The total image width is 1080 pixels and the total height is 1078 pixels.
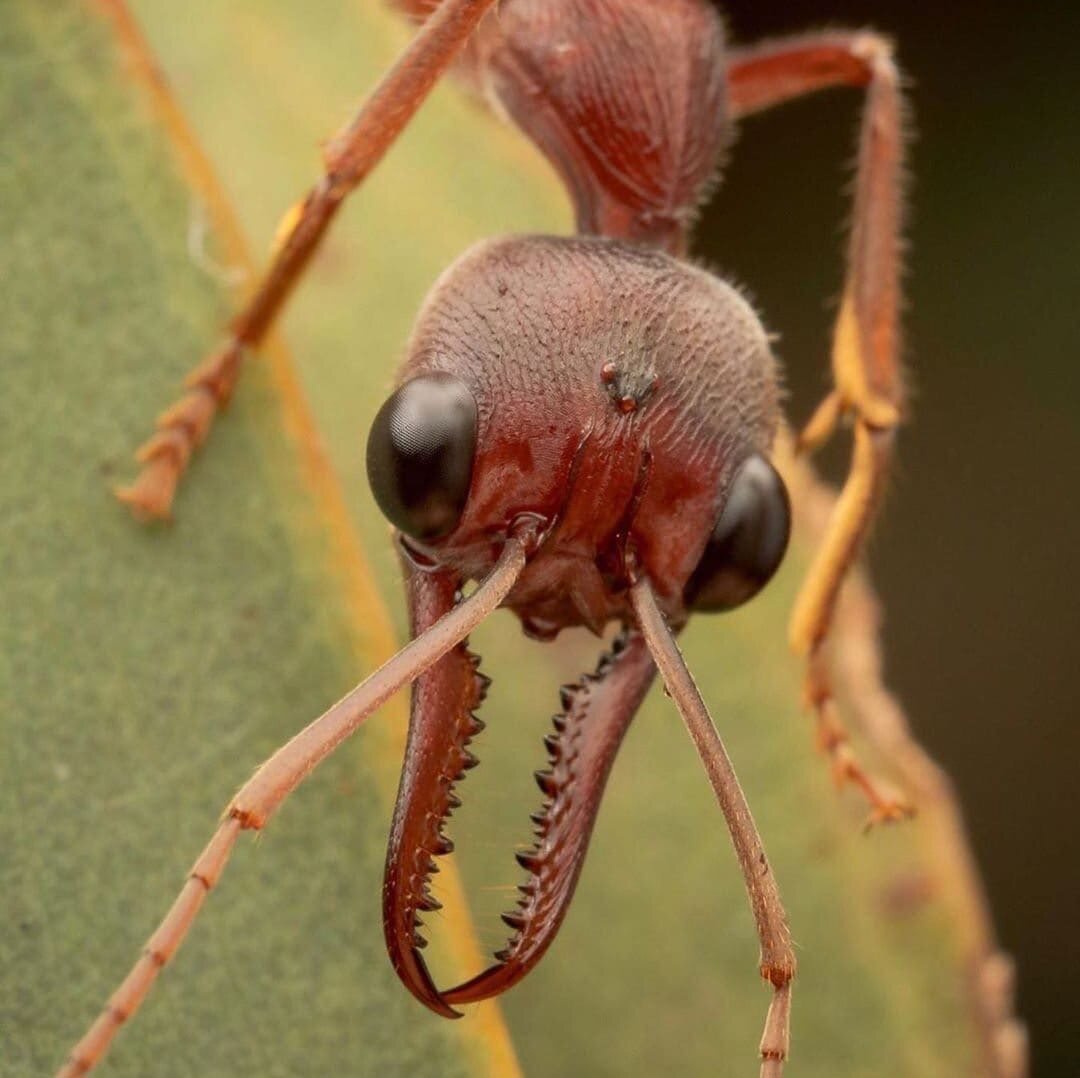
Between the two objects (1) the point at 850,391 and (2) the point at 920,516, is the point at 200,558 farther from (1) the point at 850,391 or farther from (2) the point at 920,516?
(2) the point at 920,516

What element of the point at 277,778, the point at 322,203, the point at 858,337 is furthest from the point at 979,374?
the point at 277,778

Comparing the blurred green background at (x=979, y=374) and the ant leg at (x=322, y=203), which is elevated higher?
A: the ant leg at (x=322, y=203)

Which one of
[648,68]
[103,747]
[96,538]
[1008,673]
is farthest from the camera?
[1008,673]

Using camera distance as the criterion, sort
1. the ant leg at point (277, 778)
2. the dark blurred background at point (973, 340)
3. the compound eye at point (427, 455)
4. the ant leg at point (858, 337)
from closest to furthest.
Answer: the ant leg at point (277, 778) → the compound eye at point (427, 455) → the ant leg at point (858, 337) → the dark blurred background at point (973, 340)

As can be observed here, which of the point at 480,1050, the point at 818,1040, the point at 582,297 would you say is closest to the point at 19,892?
the point at 480,1050

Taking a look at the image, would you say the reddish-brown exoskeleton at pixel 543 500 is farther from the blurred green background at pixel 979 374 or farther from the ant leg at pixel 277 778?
the blurred green background at pixel 979 374

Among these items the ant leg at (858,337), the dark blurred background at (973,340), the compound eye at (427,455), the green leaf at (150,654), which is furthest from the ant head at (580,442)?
the dark blurred background at (973,340)

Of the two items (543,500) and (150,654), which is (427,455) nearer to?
(543,500)

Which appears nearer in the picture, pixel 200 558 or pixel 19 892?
pixel 19 892
